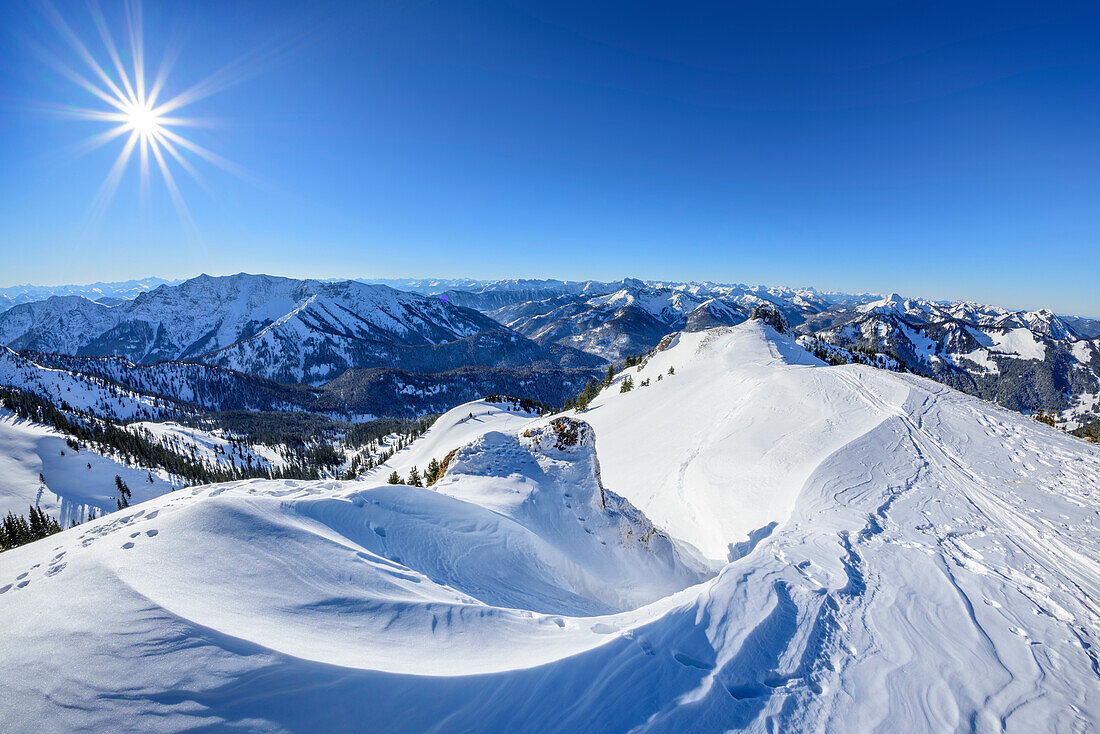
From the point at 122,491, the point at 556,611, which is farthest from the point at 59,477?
the point at 556,611

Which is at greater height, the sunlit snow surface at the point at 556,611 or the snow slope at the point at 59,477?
the sunlit snow surface at the point at 556,611

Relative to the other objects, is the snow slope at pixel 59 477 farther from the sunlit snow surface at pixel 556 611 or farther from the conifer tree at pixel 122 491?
the sunlit snow surface at pixel 556 611

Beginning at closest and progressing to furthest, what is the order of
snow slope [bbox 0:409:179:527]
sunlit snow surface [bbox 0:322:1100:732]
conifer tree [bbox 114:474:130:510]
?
sunlit snow surface [bbox 0:322:1100:732] → snow slope [bbox 0:409:179:527] → conifer tree [bbox 114:474:130:510]

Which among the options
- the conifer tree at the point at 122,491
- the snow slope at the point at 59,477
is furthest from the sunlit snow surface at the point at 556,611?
the conifer tree at the point at 122,491

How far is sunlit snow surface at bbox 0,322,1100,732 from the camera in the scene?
4.25m

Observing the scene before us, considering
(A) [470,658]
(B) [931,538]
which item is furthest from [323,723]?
(B) [931,538]

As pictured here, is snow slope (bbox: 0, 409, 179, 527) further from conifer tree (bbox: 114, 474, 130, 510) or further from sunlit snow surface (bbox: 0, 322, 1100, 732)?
sunlit snow surface (bbox: 0, 322, 1100, 732)

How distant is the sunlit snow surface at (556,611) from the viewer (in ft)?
13.9

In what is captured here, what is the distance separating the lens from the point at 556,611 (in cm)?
867

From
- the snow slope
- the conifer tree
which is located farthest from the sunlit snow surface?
the conifer tree

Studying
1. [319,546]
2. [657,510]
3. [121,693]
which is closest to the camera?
[121,693]

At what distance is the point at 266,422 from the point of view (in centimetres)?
18075

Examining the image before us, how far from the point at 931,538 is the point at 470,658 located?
45.8 feet

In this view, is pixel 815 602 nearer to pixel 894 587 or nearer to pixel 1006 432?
pixel 894 587
